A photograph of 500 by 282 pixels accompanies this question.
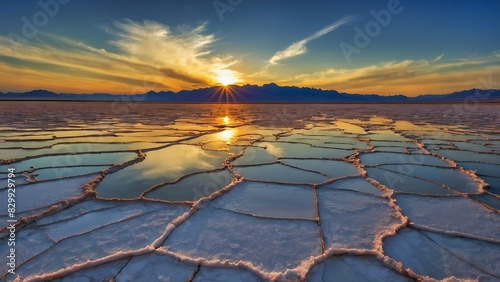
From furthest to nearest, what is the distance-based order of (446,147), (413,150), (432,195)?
(446,147)
(413,150)
(432,195)

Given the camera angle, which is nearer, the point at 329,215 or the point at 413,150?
the point at 329,215

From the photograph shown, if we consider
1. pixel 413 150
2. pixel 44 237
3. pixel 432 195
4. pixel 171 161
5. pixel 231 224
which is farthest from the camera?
pixel 413 150

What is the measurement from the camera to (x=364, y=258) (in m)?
1.77

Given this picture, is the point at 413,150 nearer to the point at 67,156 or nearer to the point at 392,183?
the point at 392,183

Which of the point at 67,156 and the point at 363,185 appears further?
the point at 67,156

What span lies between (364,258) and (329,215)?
65 cm

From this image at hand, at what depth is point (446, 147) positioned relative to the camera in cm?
556

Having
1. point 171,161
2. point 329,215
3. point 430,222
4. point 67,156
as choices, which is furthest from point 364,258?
point 67,156

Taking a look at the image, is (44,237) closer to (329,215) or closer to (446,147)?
(329,215)

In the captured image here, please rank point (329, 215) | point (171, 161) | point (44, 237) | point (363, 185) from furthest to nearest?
point (171, 161) < point (363, 185) < point (329, 215) < point (44, 237)

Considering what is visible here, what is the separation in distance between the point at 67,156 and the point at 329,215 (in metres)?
4.44

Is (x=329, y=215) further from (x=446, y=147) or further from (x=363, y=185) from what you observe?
(x=446, y=147)

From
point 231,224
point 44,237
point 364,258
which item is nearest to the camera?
point 364,258

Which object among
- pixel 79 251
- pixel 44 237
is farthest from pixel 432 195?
pixel 44 237
